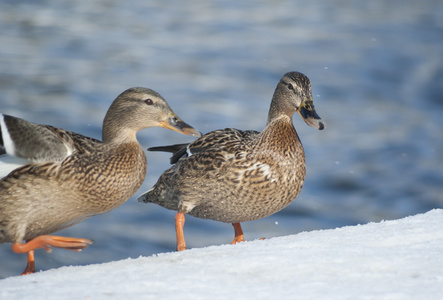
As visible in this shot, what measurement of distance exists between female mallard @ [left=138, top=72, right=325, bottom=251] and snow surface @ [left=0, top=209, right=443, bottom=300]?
1.07 metres

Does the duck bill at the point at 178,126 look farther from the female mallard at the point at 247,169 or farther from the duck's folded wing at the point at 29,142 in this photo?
the duck's folded wing at the point at 29,142

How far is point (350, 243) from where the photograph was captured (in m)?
4.23

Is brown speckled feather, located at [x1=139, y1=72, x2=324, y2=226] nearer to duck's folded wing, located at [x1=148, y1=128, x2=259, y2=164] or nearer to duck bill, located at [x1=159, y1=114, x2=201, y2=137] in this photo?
duck's folded wing, located at [x1=148, y1=128, x2=259, y2=164]

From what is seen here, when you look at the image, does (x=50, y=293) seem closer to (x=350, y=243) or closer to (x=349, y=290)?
(x=349, y=290)

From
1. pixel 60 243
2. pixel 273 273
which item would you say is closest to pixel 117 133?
pixel 60 243

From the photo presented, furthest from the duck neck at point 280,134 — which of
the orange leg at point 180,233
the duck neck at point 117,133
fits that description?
the duck neck at point 117,133

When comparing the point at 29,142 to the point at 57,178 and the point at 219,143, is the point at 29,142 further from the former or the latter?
the point at 219,143

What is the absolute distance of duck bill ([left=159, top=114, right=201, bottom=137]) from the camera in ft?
17.9

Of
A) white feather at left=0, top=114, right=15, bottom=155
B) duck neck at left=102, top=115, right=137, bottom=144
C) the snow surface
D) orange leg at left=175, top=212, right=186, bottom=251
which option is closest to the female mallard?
orange leg at left=175, top=212, right=186, bottom=251

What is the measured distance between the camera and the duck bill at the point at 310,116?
544cm

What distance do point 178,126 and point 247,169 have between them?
1.90 ft

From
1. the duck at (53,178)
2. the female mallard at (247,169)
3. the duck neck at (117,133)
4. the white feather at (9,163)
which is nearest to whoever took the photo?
the duck at (53,178)

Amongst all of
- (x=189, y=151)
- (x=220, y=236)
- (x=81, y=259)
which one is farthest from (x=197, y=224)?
(x=189, y=151)

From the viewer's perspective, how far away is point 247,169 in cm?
541
